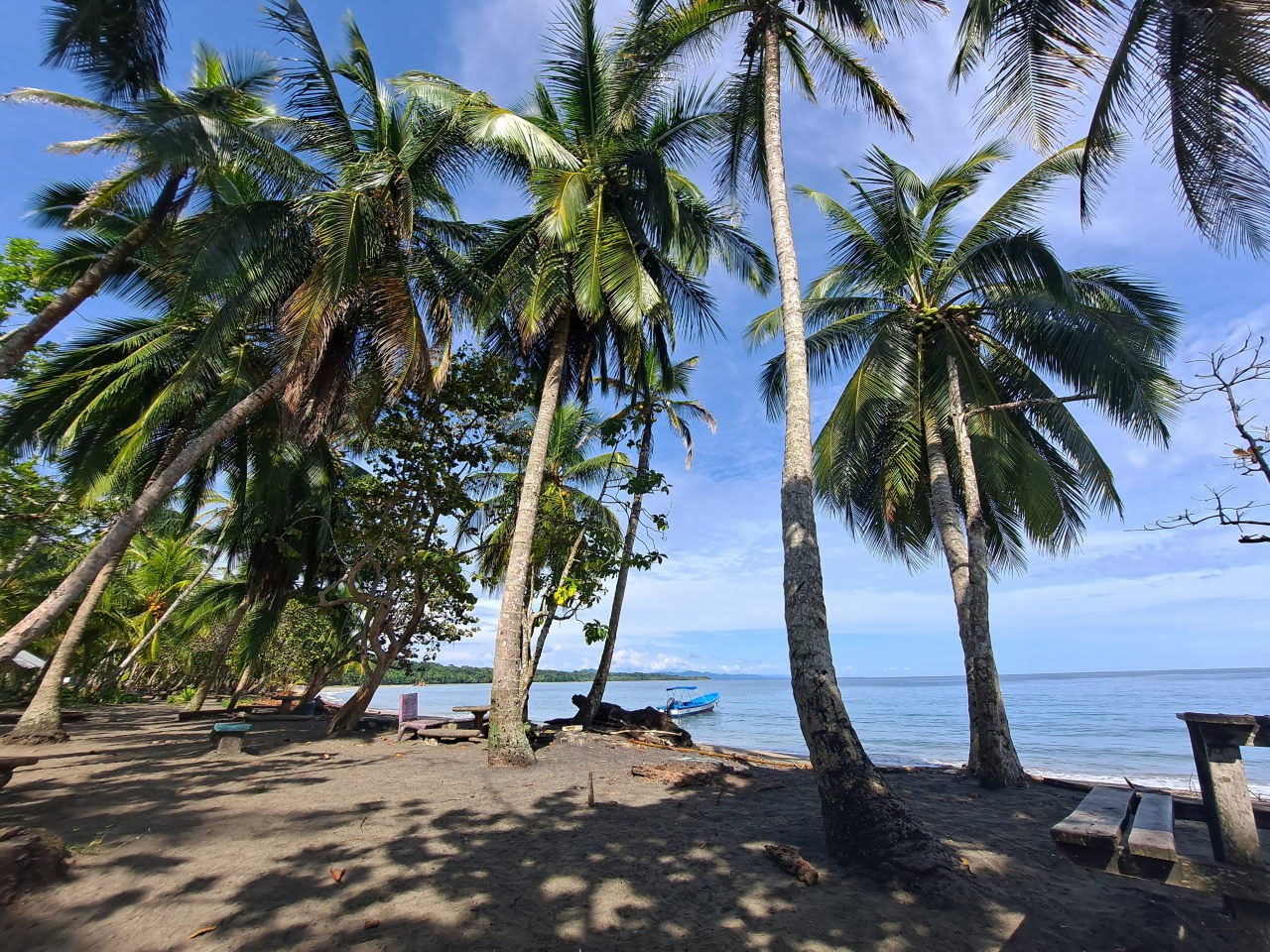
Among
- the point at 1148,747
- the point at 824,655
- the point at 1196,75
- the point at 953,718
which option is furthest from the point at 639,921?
the point at 953,718

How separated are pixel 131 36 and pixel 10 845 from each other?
330 inches

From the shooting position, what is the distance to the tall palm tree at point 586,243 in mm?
8859

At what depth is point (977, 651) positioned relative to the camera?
8.12 metres

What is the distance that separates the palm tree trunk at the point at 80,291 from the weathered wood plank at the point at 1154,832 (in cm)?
1015

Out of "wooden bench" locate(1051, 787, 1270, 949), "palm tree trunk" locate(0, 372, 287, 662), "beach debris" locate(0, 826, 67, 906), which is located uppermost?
"palm tree trunk" locate(0, 372, 287, 662)

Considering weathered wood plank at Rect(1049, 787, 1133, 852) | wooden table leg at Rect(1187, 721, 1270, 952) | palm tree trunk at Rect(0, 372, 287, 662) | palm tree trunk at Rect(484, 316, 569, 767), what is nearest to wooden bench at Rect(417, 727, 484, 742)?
palm tree trunk at Rect(484, 316, 569, 767)

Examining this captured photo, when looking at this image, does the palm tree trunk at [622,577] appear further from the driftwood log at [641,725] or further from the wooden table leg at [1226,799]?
the wooden table leg at [1226,799]

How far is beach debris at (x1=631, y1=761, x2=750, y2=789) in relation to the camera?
7.27 metres

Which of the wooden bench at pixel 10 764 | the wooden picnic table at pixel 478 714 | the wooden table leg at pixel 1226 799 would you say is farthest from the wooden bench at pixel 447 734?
the wooden table leg at pixel 1226 799

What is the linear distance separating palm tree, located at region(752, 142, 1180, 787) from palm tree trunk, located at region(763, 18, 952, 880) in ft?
13.0

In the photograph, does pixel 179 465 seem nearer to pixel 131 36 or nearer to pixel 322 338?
pixel 322 338

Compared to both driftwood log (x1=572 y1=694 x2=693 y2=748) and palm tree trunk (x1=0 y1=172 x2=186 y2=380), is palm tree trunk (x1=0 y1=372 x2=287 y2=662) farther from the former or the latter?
driftwood log (x1=572 y1=694 x2=693 y2=748)

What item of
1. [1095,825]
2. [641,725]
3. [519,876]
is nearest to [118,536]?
[519,876]

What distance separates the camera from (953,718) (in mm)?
35094
